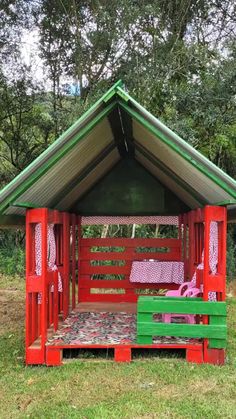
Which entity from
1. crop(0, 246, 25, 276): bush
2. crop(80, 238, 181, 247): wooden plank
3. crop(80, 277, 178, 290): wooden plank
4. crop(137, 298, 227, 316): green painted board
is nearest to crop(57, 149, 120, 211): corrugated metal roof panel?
crop(80, 238, 181, 247): wooden plank

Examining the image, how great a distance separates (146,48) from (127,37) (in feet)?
1.92

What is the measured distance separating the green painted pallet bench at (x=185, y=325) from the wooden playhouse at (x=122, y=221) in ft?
0.04

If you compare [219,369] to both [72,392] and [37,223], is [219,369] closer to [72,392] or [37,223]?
[72,392]

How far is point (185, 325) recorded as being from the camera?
5.93m

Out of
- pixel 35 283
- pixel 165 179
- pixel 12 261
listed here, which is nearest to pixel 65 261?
pixel 165 179

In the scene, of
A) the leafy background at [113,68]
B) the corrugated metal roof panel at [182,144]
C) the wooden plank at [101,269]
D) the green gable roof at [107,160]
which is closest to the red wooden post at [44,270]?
the green gable roof at [107,160]

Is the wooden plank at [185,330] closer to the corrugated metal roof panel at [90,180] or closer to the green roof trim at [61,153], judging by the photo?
the green roof trim at [61,153]

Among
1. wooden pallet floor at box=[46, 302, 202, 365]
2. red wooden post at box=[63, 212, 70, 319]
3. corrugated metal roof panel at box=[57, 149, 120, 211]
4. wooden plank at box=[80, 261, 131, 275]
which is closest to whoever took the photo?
wooden pallet floor at box=[46, 302, 202, 365]

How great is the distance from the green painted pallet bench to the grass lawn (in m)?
0.33

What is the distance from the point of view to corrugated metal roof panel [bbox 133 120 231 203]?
565 centimetres

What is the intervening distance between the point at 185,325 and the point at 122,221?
4254mm

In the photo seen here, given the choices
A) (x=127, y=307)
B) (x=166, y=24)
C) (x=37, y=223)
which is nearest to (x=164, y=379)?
(x=37, y=223)

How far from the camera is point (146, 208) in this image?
29.9 ft

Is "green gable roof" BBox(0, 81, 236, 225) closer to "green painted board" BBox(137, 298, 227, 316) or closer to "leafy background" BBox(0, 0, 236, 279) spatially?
"green painted board" BBox(137, 298, 227, 316)
